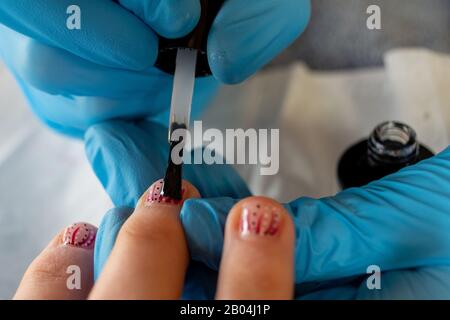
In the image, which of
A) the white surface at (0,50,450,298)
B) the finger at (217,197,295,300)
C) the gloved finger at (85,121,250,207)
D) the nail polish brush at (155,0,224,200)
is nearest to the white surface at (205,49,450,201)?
the white surface at (0,50,450,298)

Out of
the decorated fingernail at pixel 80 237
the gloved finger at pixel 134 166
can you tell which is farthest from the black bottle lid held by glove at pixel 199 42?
the decorated fingernail at pixel 80 237

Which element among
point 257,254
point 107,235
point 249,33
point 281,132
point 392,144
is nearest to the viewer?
point 257,254

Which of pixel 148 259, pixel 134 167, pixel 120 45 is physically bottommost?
pixel 148 259

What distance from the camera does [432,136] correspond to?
862 mm

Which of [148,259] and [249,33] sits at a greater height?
[249,33]

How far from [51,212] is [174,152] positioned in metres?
0.32

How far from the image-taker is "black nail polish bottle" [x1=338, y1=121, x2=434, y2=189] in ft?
2.50

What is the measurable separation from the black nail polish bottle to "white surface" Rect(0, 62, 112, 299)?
361mm

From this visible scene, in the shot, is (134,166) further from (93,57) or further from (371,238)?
(371,238)

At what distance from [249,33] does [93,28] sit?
18 centimetres

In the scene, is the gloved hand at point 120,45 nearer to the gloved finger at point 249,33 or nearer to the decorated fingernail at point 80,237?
the gloved finger at point 249,33

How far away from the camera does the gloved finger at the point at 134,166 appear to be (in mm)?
650

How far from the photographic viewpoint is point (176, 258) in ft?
1.55

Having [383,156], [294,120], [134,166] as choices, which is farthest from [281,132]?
[134,166]
